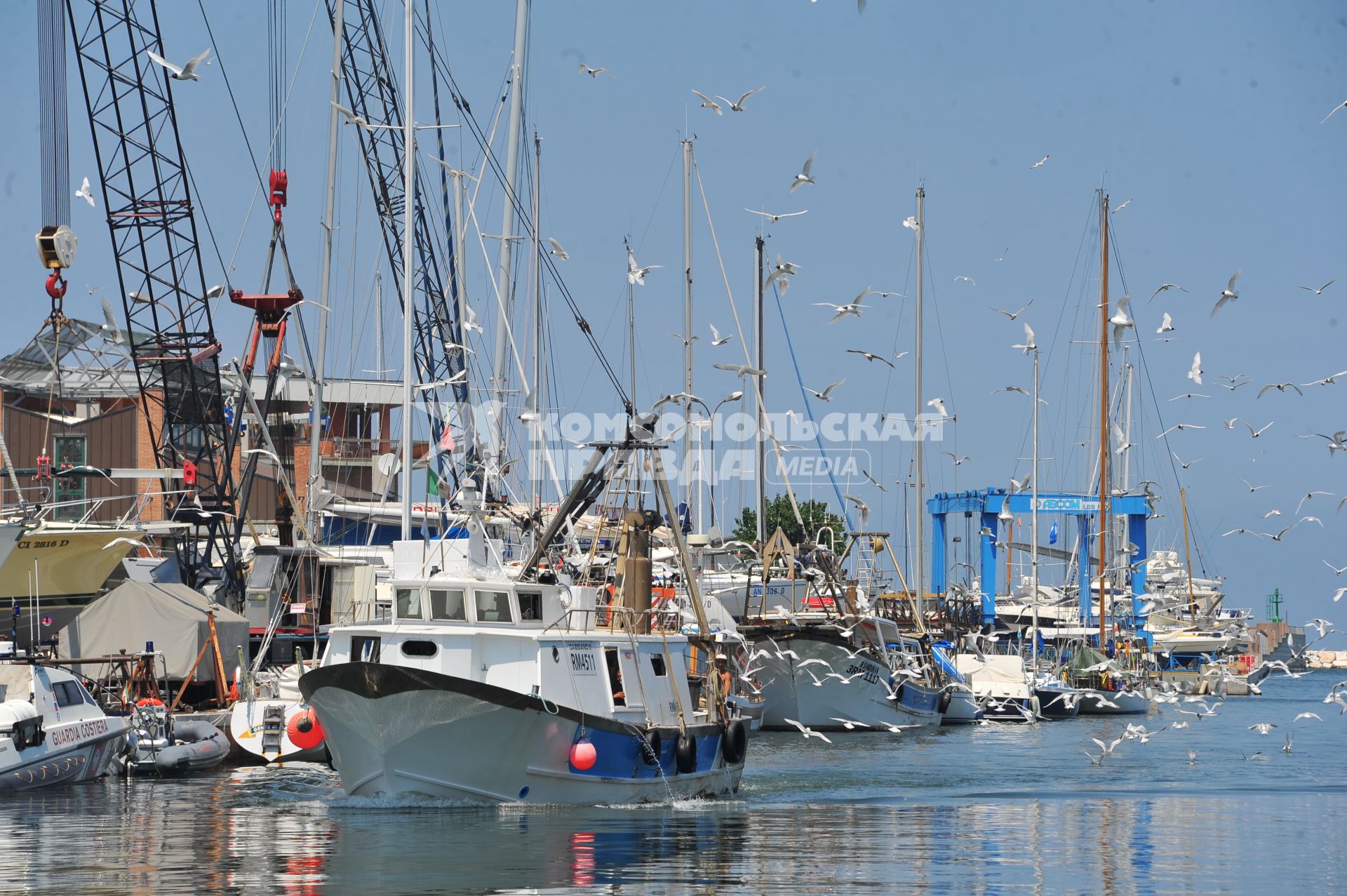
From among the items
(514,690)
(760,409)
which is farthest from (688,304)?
(514,690)

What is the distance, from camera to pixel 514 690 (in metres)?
29.6

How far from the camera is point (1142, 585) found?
106m

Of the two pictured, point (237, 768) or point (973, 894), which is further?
point (237, 768)

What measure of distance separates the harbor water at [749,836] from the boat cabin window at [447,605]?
12.0 ft

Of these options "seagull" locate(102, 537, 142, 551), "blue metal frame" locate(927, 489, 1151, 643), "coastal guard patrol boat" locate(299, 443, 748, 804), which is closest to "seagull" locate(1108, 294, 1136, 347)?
"coastal guard patrol boat" locate(299, 443, 748, 804)

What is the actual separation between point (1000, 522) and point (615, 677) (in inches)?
2538

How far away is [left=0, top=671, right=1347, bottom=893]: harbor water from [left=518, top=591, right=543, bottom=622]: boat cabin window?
360 centimetres

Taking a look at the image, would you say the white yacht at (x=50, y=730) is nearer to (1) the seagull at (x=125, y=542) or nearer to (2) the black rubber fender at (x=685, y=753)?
(2) the black rubber fender at (x=685, y=753)

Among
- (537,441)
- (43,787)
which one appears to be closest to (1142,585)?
(537,441)

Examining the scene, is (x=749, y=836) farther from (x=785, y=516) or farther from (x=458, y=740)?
(x=785, y=516)

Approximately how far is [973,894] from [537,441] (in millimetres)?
26842

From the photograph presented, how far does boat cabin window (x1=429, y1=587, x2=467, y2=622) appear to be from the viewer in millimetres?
30797

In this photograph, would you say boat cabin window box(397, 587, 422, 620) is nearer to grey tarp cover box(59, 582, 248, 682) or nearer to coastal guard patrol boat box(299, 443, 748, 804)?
coastal guard patrol boat box(299, 443, 748, 804)

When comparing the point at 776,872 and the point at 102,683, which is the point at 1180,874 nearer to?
the point at 776,872
